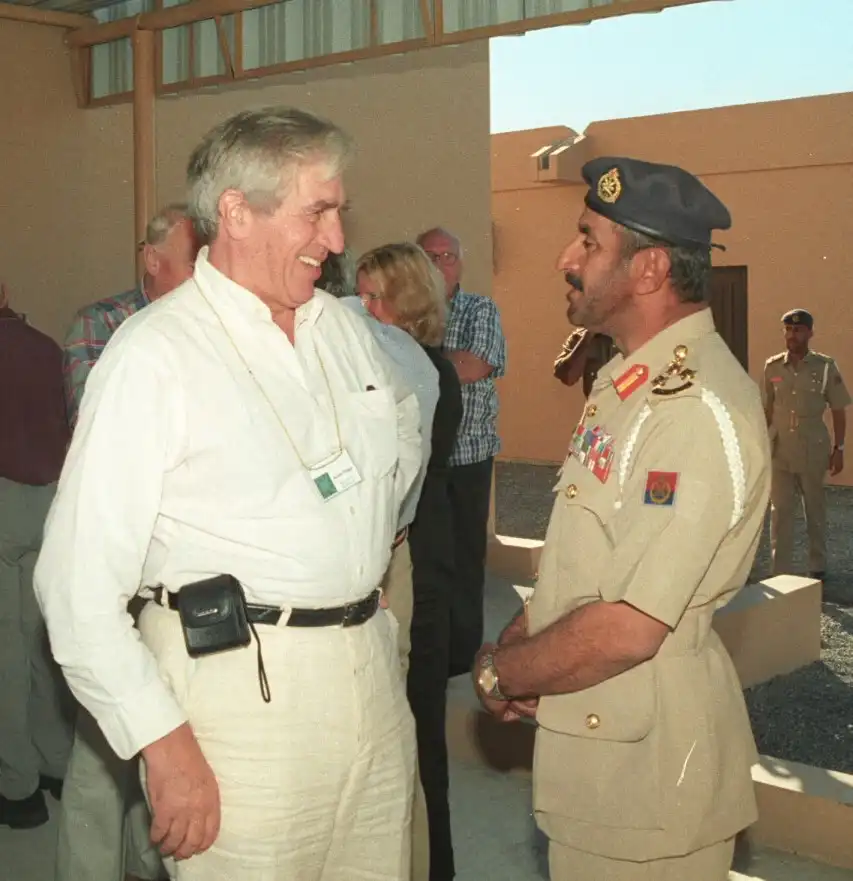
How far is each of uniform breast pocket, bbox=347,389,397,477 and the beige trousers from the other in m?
0.28

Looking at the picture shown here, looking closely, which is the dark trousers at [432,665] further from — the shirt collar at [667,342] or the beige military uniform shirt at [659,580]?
the shirt collar at [667,342]

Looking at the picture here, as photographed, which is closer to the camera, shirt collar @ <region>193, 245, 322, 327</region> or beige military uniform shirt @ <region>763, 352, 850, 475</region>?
shirt collar @ <region>193, 245, 322, 327</region>

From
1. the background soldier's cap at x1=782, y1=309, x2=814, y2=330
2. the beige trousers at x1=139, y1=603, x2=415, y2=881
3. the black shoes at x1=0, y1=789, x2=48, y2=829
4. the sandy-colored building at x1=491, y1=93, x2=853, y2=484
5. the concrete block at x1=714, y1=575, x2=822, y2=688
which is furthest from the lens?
the sandy-colored building at x1=491, y1=93, x2=853, y2=484

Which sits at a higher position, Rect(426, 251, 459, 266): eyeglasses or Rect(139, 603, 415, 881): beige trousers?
Rect(426, 251, 459, 266): eyeglasses

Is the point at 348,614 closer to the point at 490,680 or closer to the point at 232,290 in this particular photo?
the point at 490,680

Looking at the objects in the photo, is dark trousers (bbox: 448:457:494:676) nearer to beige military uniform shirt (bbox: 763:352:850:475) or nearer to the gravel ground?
the gravel ground

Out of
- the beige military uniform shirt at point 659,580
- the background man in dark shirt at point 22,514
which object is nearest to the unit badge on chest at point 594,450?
the beige military uniform shirt at point 659,580

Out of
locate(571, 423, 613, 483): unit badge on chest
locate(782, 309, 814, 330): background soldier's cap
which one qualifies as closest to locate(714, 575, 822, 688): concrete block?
locate(782, 309, 814, 330): background soldier's cap

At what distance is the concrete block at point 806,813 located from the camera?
4.07m

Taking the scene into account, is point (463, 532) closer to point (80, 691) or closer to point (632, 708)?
point (632, 708)

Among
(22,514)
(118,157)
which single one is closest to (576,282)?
(22,514)

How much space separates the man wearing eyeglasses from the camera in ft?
19.8

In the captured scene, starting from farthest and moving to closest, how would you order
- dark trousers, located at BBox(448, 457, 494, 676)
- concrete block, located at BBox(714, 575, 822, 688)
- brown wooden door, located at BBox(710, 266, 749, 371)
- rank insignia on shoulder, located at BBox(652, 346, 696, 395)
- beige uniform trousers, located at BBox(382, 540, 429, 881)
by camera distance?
brown wooden door, located at BBox(710, 266, 749, 371) → concrete block, located at BBox(714, 575, 822, 688) → dark trousers, located at BBox(448, 457, 494, 676) → beige uniform trousers, located at BBox(382, 540, 429, 881) → rank insignia on shoulder, located at BBox(652, 346, 696, 395)

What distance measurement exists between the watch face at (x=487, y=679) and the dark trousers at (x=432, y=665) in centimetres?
116
